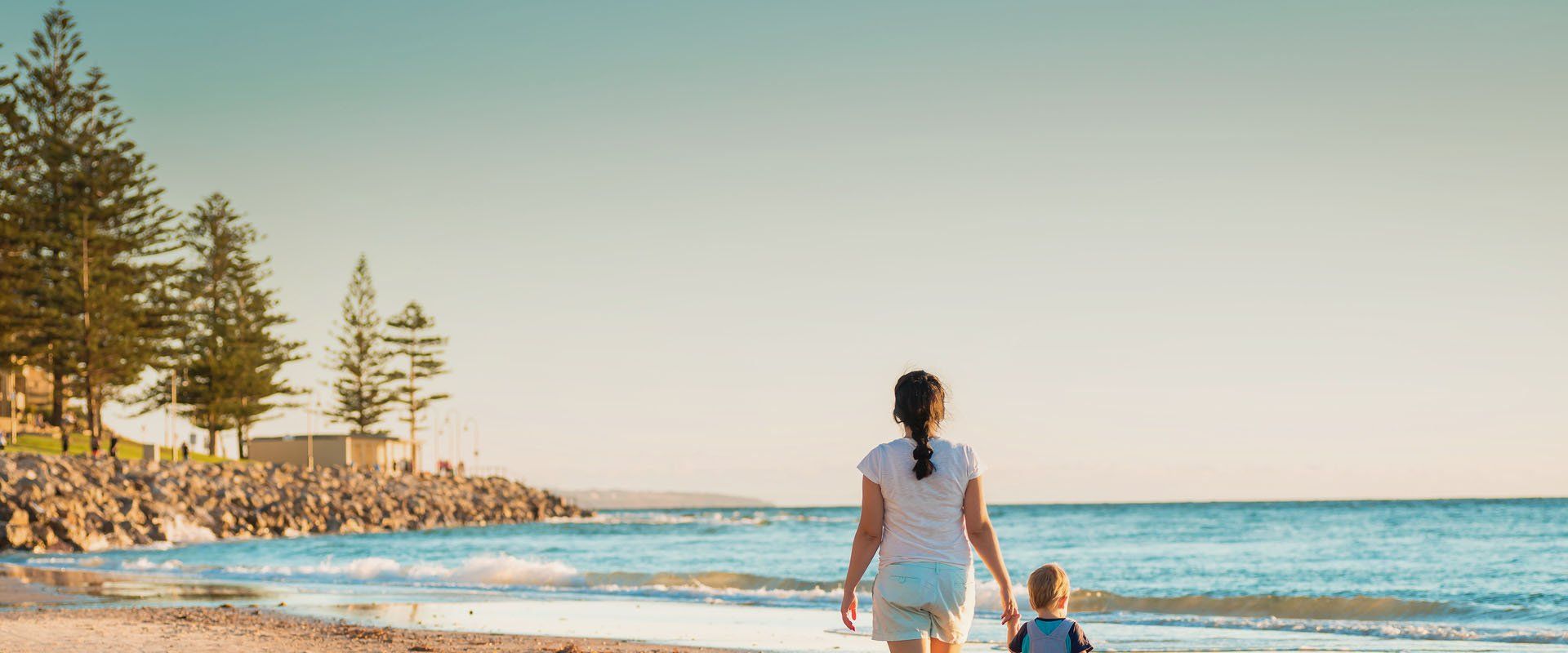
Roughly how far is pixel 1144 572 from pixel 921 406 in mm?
17818

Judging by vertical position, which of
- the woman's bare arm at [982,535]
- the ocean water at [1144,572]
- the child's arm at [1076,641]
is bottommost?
the ocean water at [1144,572]

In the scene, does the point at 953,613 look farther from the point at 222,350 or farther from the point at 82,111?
the point at 222,350

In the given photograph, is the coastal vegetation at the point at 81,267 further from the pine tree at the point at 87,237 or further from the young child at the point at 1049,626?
the young child at the point at 1049,626

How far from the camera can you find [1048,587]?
171 inches

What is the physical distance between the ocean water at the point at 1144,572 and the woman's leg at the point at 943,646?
6204mm

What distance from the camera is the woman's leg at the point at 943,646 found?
13.3ft

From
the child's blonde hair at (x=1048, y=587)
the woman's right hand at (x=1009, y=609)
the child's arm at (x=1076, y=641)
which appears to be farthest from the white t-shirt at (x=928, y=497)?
the child's arm at (x=1076, y=641)

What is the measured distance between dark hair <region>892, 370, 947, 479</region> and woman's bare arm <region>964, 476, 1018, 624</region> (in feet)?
0.63

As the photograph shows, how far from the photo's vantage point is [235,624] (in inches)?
412

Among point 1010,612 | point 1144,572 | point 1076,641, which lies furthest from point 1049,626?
point 1144,572

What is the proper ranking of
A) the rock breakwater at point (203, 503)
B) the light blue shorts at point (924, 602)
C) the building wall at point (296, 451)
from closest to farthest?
1. the light blue shorts at point (924, 602)
2. the rock breakwater at point (203, 503)
3. the building wall at point (296, 451)

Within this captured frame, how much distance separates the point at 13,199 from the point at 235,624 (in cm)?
4343

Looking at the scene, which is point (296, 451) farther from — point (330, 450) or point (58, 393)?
point (58, 393)

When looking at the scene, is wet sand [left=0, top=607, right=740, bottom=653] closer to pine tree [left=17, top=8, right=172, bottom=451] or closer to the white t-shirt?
the white t-shirt
